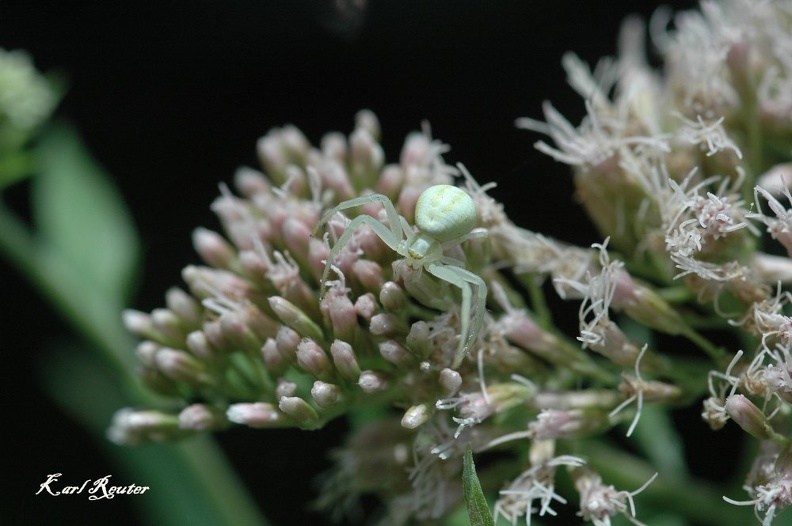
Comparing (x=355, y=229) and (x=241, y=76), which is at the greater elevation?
(x=241, y=76)

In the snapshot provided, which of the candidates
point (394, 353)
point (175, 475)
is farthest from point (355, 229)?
point (175, 475)

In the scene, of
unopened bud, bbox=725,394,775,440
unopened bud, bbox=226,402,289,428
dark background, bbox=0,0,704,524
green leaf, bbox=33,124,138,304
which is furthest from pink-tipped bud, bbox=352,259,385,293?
dark background, bbox=0,0,704,524

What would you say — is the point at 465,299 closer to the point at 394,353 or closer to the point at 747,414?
the point at 394,353

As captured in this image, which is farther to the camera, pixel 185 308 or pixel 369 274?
pixel 185 308

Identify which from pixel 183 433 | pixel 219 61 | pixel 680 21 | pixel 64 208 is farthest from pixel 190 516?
pixel 680 21

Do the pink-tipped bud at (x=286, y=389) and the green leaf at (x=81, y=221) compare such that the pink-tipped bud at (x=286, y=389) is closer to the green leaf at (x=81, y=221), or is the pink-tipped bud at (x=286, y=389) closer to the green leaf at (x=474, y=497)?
the green leaf at (x=474, y=497)

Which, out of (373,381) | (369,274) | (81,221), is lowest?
(373,381)

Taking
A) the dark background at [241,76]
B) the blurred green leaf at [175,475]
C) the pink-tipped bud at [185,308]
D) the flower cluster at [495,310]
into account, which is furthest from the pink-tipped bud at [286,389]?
the dark background at [241,76]

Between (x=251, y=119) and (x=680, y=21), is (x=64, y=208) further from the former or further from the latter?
(x=680, y=21)
